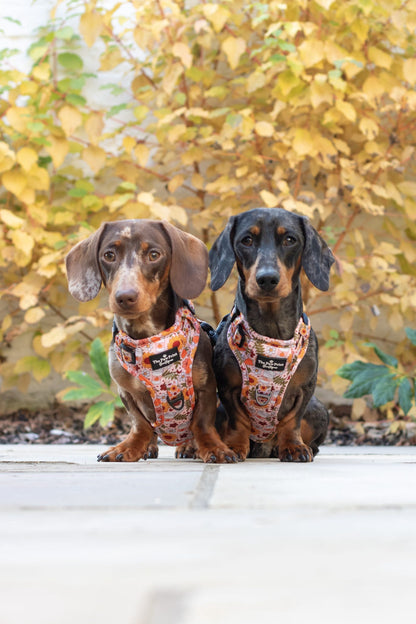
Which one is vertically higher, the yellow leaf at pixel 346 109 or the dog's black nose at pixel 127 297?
the dog's black nose at pixel 127 297

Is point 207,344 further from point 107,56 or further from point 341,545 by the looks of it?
point 107,56

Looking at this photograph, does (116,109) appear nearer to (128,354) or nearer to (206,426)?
(128,354)

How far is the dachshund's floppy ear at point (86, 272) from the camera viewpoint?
2.42m

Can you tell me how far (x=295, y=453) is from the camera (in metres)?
2.41

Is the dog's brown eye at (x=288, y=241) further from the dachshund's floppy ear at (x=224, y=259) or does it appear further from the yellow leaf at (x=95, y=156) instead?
the yellow leaf at (x=95, y=156)

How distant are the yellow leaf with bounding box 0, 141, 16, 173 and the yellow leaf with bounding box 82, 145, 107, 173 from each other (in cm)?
43

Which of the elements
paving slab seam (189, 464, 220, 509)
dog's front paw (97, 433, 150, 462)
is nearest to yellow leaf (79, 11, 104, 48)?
dog's front paw (97, 433, 150, 462)

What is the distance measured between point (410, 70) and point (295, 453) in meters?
2.55

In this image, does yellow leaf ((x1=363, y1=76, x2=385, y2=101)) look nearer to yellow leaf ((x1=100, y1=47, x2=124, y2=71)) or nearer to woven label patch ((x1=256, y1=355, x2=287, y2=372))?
yellow leaf ((x1=100, y1=47, x2=124, y2=71))

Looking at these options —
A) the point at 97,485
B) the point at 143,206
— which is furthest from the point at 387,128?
the point at 97,485

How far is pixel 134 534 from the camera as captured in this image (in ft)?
3.37

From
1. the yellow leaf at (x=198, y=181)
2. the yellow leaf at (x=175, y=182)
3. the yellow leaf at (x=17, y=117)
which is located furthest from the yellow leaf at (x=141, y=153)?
the yellow leaf at (x=17, y=117)

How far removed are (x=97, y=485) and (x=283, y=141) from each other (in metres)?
2.87

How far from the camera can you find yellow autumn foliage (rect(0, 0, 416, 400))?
4004mm
